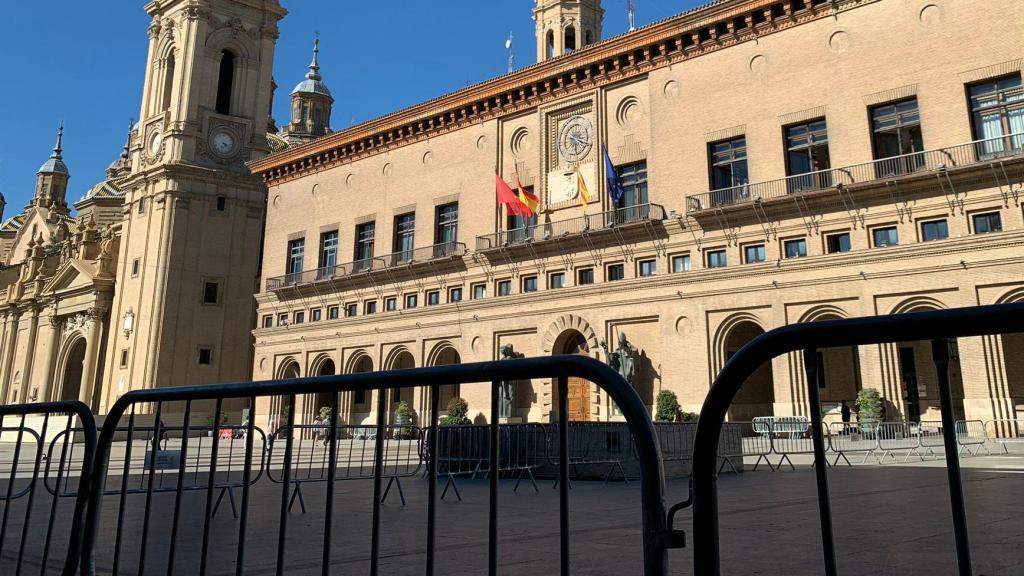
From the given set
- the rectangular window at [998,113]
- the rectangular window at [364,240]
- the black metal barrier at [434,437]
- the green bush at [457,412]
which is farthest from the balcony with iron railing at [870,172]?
the black metal barrier at [434,437]

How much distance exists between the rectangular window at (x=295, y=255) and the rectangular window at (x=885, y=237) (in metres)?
31.2

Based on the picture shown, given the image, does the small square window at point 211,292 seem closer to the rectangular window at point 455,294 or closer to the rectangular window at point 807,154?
the rectangular window at point 455,294

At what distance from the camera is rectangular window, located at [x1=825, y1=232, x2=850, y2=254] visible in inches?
1008

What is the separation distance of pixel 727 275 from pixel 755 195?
10.3 feet

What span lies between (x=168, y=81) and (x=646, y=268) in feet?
123

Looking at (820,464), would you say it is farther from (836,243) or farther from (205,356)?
(205,356)

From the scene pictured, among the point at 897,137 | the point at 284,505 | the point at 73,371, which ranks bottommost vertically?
the point at 284,505

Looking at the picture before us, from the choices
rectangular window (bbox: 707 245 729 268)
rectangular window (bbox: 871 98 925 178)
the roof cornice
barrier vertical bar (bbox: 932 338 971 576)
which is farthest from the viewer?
the roof cornice

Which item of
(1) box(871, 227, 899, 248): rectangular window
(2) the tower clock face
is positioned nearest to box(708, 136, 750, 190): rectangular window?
(1) box(871, 227, 899, 248): rectangular window

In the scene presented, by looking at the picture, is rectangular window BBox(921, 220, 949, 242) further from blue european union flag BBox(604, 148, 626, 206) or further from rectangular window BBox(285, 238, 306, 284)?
rectangular window BBox(285, 238, 306, 284)

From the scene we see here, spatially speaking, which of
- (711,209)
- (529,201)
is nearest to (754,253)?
(711,209)

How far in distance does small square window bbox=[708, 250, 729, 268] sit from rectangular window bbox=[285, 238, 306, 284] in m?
25.5

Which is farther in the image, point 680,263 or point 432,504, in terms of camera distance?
point 680,263

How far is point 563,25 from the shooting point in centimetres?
4822
